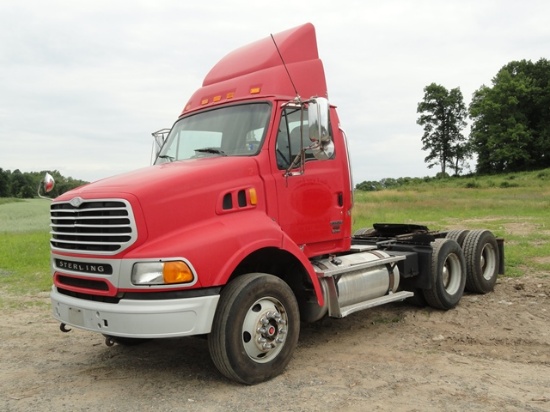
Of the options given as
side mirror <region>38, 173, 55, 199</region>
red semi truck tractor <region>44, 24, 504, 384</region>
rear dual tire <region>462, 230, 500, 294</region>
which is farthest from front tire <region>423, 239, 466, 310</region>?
side mirror <region>38, 173, 55, 199</region>

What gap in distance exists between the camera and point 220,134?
5.71 m

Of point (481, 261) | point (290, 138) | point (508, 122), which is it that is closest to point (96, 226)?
point (290, 138)

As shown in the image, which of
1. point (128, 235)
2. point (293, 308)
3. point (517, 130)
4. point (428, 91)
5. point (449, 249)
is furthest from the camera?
point (428, 91)

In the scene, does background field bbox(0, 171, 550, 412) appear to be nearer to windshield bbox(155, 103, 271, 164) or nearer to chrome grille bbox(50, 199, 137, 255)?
chrome grille bbox(50, 199, 137, 255)

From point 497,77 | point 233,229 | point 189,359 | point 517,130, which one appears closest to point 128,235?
point 233,229

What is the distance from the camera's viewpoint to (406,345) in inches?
236

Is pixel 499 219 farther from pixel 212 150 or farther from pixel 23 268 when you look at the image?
pixel 212 150

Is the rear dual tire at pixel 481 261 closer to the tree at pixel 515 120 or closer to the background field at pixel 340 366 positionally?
the background field at pixel 340 366

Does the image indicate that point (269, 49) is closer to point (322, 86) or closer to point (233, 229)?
point (322, 86)

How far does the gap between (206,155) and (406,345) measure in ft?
10.4

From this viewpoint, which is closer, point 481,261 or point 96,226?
point 96,226

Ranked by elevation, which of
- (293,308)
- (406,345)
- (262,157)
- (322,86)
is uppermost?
(322,86)

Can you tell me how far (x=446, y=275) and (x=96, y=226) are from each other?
5522 mm

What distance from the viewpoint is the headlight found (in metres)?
4.31
